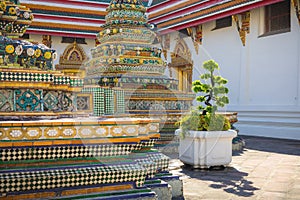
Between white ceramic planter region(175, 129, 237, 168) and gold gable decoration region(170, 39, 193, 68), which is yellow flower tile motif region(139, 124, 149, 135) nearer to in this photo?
white ceramic planter region(175, 129, 237, 168)

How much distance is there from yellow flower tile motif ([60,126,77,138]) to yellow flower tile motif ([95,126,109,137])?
0.18 meters

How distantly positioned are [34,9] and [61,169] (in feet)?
44.5

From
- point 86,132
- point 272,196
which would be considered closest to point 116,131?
point 86,132

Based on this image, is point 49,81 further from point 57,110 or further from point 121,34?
point 121,34

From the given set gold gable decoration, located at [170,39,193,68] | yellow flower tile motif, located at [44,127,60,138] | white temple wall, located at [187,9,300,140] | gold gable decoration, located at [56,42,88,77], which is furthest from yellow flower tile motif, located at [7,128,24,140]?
gold gable decoration, located at [56,42,88,77]

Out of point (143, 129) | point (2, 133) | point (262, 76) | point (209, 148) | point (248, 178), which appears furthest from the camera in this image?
point (262, 76)

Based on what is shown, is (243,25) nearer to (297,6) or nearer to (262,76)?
(262,76)

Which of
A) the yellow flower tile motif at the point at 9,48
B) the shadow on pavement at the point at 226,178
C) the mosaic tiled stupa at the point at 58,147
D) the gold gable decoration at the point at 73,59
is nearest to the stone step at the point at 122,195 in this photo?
the mosaic tiled stupa at the point at 58,147

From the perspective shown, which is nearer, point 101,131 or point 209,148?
point 101,131

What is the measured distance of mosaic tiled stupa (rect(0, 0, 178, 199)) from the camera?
2.86 meters

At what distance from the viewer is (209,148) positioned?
5.66 meters

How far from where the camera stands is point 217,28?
14258 millimetres

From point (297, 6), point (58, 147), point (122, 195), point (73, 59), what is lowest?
point (122, 195)

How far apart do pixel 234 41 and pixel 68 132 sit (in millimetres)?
11360
